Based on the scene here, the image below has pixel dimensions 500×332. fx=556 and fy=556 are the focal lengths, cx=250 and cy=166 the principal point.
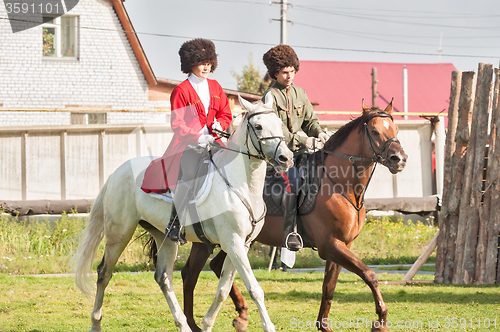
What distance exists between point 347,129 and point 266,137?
2.04 m

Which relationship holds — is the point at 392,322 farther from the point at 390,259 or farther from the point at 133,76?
the point at 133,76

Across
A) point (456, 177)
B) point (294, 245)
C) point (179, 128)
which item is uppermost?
point (179, 128)

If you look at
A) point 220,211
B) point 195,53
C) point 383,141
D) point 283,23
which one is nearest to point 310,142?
point 383,141

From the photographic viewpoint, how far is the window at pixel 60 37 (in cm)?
1884

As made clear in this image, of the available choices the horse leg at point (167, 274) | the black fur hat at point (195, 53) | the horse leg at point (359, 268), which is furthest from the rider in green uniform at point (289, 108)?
the horse leg at point (167, 274)

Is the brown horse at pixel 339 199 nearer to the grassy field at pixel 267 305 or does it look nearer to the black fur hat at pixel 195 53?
the grassy field at pixel 267 305

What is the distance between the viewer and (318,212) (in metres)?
6.55

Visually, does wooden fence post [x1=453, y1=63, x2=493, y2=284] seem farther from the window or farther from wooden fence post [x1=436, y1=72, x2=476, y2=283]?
the window

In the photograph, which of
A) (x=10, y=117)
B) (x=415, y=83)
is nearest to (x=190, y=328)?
(x=10, y=117)

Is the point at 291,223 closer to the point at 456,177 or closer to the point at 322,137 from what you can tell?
the point at 322,137

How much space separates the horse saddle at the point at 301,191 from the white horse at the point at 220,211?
122 cm

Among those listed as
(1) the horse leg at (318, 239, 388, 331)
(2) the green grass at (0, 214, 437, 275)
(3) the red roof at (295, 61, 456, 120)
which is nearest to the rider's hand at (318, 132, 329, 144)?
(1) the horse leg at (318, 239, 388, 331)

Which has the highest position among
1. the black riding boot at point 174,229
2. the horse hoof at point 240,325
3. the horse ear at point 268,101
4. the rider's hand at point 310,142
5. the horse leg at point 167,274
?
the horse ear at point 268,101

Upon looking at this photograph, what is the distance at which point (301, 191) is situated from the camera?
6738mm
